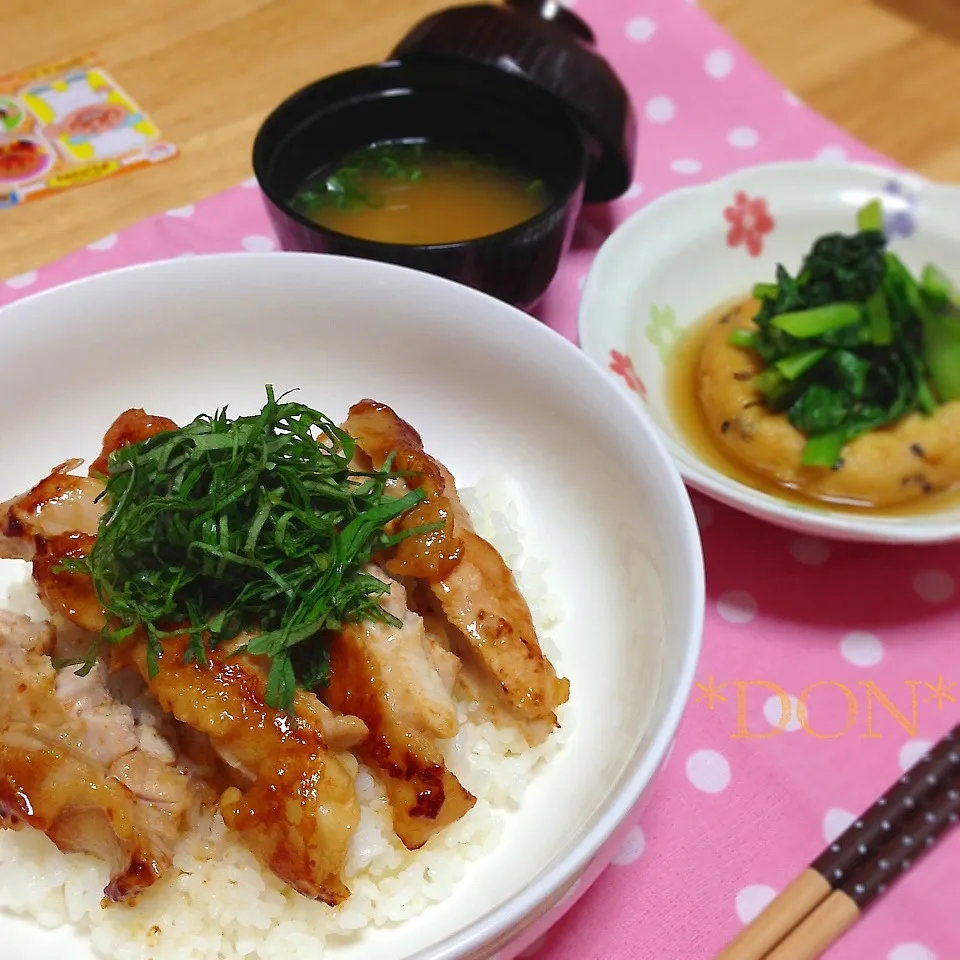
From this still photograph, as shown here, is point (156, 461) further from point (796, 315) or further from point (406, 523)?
point (796, 315)

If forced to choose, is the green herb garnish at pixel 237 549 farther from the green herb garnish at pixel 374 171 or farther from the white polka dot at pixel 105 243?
the white polka dot at pixel 105 243

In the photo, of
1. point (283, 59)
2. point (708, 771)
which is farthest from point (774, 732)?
point (283, 59)

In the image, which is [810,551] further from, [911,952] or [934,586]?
[911,952]

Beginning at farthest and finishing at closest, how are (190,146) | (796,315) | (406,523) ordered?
(190,146) < (796,315) < (406,523)

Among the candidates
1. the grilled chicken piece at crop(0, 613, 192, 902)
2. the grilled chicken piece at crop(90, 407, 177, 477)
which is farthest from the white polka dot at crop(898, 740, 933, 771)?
the grilled chicken piece at crop(90, 407, 177, 477)

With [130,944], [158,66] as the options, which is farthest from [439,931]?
[158,66]

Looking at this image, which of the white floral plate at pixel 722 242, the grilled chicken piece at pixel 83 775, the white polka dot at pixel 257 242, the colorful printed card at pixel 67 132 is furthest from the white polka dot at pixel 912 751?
A: the colorful printed card at pixel 67 132

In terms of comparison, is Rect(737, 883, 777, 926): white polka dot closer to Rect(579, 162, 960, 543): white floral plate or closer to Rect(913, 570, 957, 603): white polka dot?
Rect(913, 570, 957, 603): white polka dot
